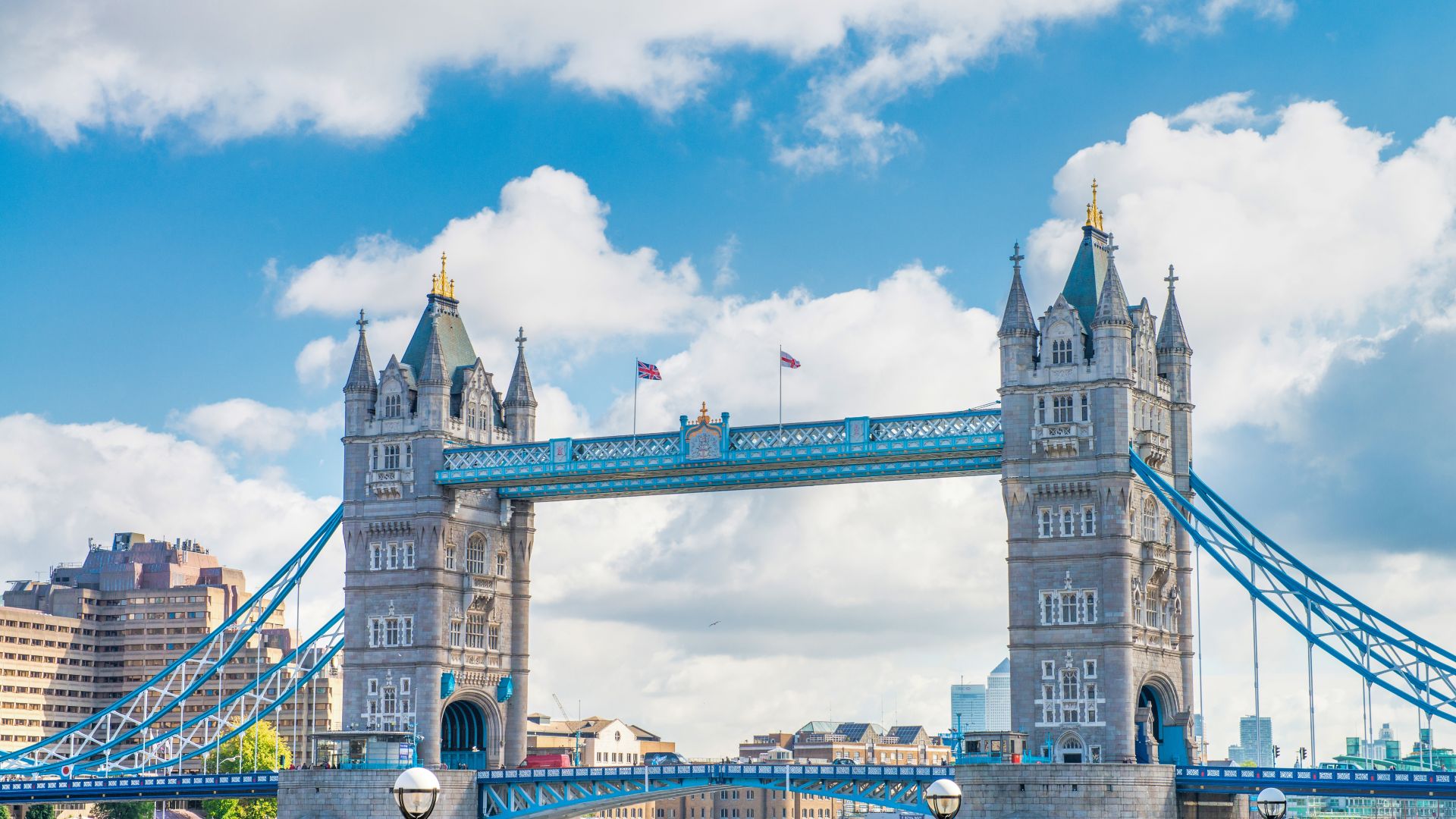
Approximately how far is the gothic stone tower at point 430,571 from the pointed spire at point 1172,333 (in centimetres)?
3698

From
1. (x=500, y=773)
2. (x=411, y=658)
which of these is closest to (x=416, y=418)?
(x=411, y=658)

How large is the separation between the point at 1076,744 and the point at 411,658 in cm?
3678

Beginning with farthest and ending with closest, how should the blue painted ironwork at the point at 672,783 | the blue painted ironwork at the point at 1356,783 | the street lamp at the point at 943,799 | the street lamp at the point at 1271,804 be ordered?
the blue painted ironwork at the point at 672,783, the blue painted ironwork at the point at 1356,783, the street lamp at the point at 1271,804, the street lamp at the point at 943,799

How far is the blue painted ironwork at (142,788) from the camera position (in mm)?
110938

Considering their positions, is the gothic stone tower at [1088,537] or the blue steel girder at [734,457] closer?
the gothic stone tower at [1088,537]

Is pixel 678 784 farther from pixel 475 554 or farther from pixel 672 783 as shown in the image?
pixel 475 554

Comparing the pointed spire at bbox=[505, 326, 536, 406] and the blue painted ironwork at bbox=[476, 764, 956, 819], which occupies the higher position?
the pointed spire at bbox=[505, 326, 536, 406]

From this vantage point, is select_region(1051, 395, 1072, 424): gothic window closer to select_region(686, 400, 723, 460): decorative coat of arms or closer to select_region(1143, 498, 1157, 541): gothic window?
select_region(1143, 498, 1157, 541): gothic window

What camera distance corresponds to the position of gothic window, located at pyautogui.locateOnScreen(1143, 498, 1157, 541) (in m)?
98.9

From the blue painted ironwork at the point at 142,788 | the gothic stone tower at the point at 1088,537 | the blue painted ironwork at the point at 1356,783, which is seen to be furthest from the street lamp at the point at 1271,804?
the blue painted ironwork at the point at 142,788

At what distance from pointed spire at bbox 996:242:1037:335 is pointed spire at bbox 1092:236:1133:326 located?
10.5 feet

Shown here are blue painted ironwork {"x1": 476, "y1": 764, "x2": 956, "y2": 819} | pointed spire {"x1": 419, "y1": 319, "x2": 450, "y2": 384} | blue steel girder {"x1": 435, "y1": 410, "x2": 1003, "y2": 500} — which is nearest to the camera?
blue painted ironwork {"x1": 476, "y1": 764, "x2": 956, "y2": 819}

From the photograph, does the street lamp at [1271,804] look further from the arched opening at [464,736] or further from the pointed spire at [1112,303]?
the arched opening at [464,736]

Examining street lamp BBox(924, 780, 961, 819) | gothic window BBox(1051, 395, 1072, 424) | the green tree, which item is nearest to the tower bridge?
gothic window BBox(1051, 395, 1072, 424)
